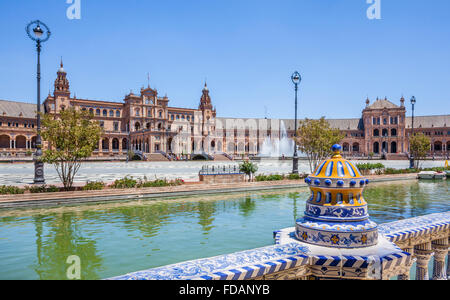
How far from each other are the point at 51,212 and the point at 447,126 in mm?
113616

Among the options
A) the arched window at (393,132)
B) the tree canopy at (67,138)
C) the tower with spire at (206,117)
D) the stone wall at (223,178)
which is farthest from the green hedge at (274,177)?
the arched window at (393,132)

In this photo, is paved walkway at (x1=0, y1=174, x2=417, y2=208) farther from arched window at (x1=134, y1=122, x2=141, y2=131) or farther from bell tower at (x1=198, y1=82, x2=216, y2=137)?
bell tower at (x1=198, y1=82, x2=216, y2=137)

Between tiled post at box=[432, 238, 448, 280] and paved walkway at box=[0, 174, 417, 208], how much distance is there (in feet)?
47.9

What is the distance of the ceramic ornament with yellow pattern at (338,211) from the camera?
4957mm

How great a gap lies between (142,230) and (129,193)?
298 inches

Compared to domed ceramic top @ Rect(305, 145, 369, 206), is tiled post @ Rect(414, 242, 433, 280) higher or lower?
lower

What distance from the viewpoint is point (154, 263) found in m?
7.92

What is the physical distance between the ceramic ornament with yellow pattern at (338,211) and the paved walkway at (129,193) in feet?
47.6

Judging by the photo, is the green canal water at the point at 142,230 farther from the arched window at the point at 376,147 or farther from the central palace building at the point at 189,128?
the arched window at the point at 376,147

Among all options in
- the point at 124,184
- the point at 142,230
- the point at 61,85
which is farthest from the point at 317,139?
the point at 61,85

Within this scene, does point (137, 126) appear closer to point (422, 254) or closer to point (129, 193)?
point (129, 193)

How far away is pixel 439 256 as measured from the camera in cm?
663

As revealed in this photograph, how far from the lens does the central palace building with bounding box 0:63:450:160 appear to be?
7781 cm

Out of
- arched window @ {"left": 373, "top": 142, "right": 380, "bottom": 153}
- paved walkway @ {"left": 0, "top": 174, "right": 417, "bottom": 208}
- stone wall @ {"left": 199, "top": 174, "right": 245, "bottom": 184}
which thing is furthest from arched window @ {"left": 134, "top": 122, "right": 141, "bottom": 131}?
arched window @ {"left": 373, "top": 142, "right": 380, "bottom": 153}
